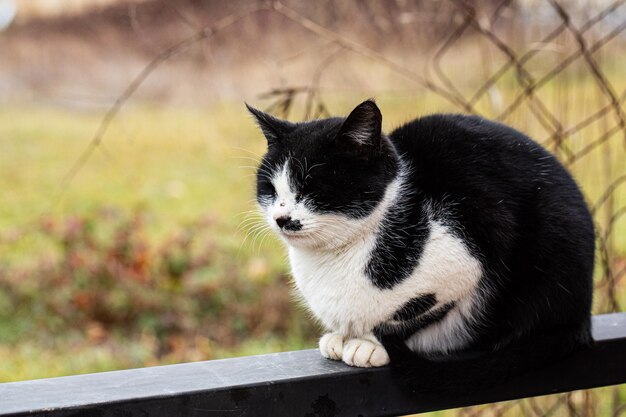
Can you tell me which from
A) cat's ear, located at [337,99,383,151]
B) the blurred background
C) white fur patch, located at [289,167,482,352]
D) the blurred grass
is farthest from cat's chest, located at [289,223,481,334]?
the blurred grass

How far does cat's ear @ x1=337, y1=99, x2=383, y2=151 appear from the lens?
2.87ft

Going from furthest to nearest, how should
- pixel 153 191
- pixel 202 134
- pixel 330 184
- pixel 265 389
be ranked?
pixel 202 134 < pixel 153 191 < pixel 330 184 < pixel 265 389

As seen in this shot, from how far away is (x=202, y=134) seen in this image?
11.0ft

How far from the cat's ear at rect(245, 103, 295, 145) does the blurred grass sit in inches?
26.9

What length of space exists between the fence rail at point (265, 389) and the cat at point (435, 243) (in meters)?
0.03

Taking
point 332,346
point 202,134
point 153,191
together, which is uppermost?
point 332,346

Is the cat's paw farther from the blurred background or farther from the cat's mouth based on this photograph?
the blurred background

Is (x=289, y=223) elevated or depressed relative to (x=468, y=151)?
depressed

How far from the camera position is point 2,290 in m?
2.44

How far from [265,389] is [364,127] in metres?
0.31

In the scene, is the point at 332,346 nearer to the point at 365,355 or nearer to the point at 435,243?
the point at 365,355

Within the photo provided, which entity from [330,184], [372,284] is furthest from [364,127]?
[372,284]

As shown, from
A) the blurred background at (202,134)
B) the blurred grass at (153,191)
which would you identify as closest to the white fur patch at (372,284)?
the blurred background at (202,134)

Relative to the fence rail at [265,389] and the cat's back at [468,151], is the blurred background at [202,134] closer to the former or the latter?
the cat's back at [468,151]
